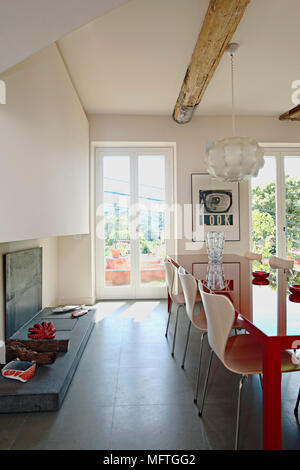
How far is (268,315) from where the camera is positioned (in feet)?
4.75

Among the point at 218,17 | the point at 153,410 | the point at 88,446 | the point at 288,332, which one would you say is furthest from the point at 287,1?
the point at 88,446

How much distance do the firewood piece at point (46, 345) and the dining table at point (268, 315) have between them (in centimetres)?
131

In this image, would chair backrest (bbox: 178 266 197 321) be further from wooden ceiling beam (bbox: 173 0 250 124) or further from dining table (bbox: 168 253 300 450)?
wooden ceiling beam (bbox: 173 0 250 124)

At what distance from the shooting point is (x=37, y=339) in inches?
98.5

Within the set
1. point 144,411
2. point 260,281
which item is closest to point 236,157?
point 260,281

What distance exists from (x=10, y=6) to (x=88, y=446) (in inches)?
81.4

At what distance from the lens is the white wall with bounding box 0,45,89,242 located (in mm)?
1621

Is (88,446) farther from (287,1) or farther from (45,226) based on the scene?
(287,1)

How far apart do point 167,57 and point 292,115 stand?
2255mm

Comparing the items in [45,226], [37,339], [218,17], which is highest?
[218,17]

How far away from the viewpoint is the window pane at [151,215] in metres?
4.67

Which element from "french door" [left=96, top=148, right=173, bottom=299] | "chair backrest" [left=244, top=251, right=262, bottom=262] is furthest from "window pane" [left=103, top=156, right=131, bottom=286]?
"chair backrest" [left=244, top=251, right=262, bottom=262]

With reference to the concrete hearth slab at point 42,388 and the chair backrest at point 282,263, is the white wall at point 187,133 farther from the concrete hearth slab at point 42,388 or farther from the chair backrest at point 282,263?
the concrete hearth slab at point 42,388

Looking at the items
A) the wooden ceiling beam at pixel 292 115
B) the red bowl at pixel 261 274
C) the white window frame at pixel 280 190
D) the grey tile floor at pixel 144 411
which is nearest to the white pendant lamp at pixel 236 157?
the red bowl at pixel 261 274
